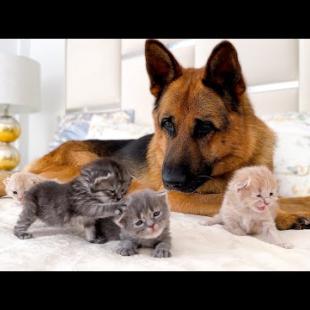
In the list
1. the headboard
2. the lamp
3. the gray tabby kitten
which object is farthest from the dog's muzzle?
the lamp

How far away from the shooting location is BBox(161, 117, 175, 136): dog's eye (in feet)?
5.82

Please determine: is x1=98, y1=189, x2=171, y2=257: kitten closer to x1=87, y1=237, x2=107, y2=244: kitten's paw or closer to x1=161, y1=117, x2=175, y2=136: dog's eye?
x1=87, y1=237, x2=107, y2=244: kitten's paw

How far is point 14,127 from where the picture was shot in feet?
12.6

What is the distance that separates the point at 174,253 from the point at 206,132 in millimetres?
736

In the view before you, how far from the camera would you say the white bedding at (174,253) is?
0.96 m

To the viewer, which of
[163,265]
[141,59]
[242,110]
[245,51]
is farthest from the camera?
[141,59]

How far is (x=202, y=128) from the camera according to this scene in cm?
169

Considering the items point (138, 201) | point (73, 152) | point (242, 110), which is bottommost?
point (138, 201)

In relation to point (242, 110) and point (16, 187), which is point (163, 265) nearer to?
point (16, 187)

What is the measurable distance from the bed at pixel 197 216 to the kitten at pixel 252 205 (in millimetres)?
50

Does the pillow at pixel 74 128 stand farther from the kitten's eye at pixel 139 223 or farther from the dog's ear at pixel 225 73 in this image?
the kitten's eye at pixel 139 223

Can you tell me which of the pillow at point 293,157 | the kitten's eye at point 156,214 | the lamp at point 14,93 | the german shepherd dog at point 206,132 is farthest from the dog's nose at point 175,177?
the lamp at point 14,93

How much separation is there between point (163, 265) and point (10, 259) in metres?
0.41
